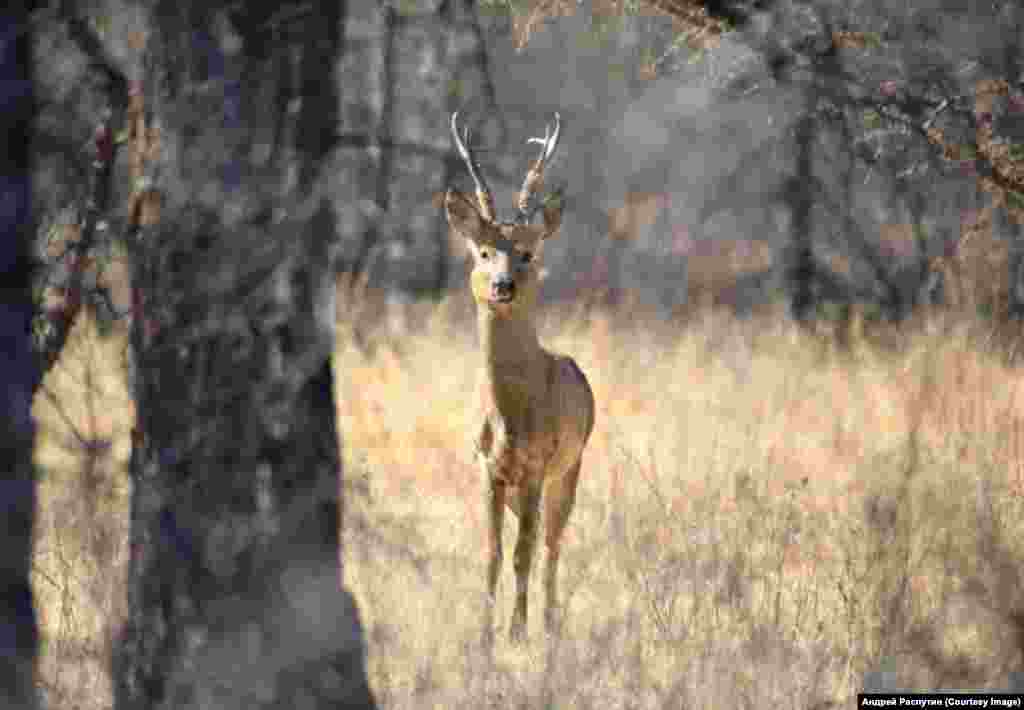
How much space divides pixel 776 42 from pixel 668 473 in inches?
90.5

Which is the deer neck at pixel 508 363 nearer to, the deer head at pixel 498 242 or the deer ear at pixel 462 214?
the deer head at pixel 498 242

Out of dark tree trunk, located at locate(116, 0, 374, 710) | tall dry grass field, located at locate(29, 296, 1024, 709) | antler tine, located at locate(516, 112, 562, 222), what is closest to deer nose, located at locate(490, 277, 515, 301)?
antler tine, located at locate(516, 112, 562, 222)

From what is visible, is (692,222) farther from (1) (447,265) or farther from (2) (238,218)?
(2) (238,218)

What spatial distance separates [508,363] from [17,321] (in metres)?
2.31

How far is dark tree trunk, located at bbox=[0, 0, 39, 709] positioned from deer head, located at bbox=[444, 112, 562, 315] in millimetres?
1947

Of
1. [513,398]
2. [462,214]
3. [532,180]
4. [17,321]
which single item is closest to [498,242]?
[462,214]

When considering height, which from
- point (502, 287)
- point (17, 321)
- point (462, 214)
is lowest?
point (17, 321)

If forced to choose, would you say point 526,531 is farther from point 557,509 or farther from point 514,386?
point 514,386

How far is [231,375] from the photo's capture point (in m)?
6.65

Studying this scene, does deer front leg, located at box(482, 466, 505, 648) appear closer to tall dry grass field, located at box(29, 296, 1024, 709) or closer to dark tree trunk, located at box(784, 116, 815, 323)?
tall dry grass field, located at box(29, 296, 1024, 709)

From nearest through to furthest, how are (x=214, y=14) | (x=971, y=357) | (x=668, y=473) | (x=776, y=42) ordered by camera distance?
1. (x=214, y=14)
2. (x=971, y=357)
3. (x=668, y=473)
4. (x=776, y=42)

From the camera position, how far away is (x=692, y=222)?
15.7 metres

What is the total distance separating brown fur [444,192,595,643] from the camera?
27.3 ft

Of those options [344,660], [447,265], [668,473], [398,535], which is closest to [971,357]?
[668,473]
